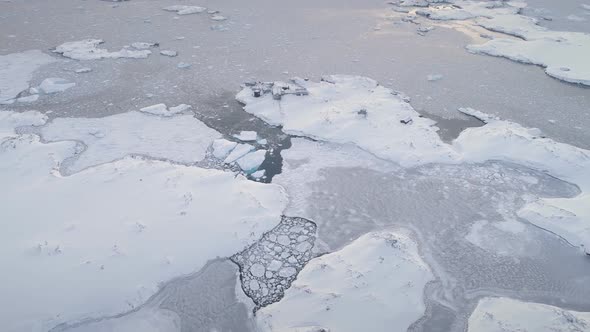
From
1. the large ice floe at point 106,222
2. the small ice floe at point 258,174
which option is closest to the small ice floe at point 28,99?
the large ice floe at point 106,222

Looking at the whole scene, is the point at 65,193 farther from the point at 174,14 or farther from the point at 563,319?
the point at 174,14

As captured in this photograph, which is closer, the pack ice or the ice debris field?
the ice debris field

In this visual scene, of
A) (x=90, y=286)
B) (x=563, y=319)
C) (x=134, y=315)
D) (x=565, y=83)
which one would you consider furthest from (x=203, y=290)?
(x=565, y=83)

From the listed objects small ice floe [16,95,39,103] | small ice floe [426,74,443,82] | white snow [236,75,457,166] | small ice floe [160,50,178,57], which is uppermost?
small ice floe [426,74,443,82]

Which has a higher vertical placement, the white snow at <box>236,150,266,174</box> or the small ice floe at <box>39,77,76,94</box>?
the white snow at <box>236,150,266,174</box>

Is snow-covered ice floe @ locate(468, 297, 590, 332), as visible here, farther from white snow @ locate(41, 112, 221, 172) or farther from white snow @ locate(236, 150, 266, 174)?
white snow @ locate(41, 112, 221, 172)

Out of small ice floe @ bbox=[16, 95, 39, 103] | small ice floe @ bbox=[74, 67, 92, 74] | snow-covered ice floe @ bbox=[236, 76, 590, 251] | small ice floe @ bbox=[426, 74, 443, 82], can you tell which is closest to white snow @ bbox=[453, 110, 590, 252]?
snow-covered ice floe @ bbox=[236, 76, 590, 251]

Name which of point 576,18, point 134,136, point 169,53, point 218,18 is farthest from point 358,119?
point 576,18
